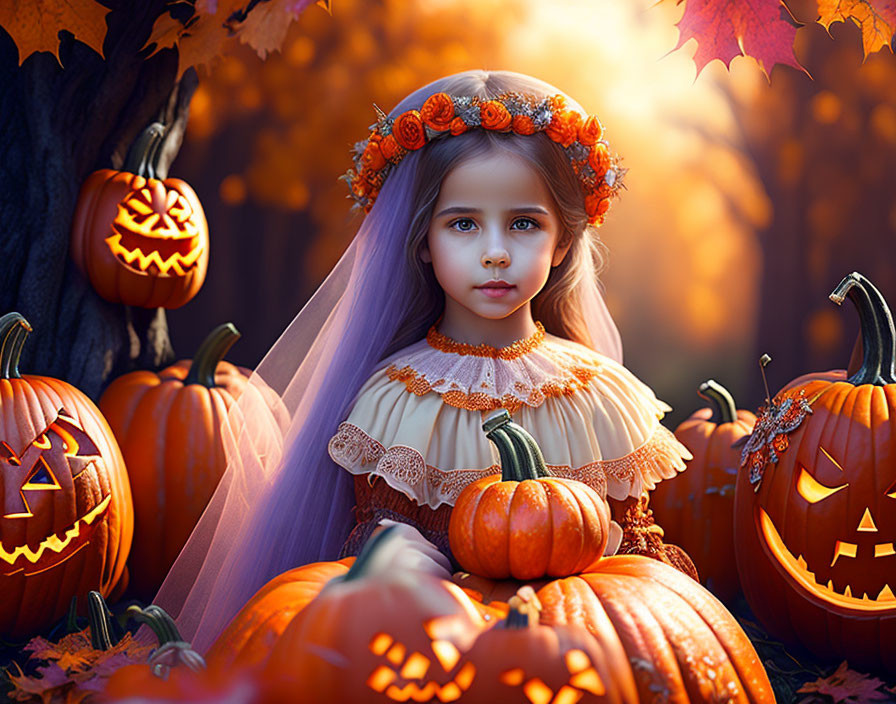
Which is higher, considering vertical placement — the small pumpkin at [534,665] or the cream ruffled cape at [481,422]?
the cream ruffled cape at [481,422]

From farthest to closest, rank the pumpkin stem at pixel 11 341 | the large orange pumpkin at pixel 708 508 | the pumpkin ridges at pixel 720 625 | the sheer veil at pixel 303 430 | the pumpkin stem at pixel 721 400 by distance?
the pumpkin stem at pixel 721 400 → the large orange pumpkin at pixel 708 508 → the pumpkin stem at pixel 11 341 → the sheer veil at pixel 303 430 → the pumpkin ridges at pixel 720 625

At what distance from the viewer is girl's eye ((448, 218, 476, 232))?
2123mm

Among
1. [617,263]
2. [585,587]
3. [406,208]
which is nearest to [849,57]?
[617,263]

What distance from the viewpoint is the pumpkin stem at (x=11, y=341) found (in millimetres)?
2320

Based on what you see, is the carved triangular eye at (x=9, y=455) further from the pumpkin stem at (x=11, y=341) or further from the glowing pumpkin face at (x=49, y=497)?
the pumpkin stem at (x=11, y=341)

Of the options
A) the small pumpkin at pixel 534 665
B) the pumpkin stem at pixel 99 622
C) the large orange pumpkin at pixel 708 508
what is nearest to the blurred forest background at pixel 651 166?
the large orange pumpkin at pixel 708 508

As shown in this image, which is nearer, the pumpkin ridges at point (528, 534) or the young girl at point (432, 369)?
the pumpkin ridges at point (528, 534)

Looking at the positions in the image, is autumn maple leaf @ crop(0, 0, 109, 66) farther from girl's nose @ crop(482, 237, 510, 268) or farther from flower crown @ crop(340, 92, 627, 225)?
girl's nose @ crop(482, 237, 510, 268)

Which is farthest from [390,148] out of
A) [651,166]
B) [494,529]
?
[651,166]

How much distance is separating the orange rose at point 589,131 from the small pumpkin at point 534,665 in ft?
4.11

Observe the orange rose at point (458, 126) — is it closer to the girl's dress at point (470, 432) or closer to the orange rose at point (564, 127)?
the orange rose at point (564, 127)

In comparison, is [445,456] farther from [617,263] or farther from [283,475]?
[617,263]

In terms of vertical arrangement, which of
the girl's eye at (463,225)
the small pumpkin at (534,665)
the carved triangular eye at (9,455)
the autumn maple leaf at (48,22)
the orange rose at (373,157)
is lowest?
the carved triangular eye at (9,455)

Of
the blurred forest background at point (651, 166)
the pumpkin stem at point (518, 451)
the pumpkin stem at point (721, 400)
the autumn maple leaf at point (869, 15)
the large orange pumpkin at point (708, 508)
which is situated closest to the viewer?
the pumpkin stem at point (518, 451)
